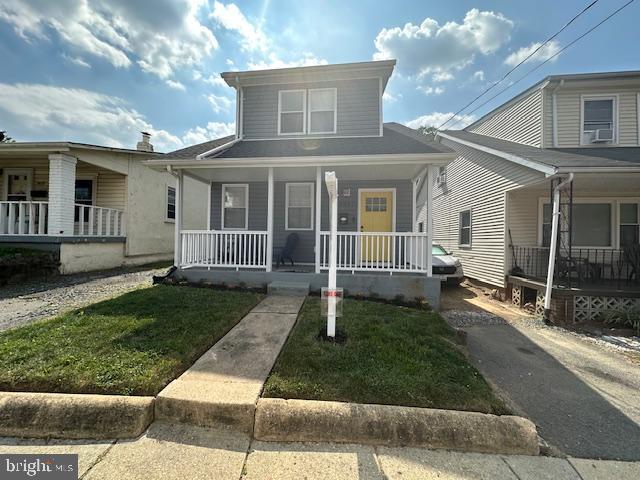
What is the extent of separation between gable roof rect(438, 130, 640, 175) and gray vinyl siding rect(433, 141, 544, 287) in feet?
1.28

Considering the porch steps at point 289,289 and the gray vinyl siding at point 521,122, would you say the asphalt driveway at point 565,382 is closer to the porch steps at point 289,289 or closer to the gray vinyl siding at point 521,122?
the porch steps at point 289,289

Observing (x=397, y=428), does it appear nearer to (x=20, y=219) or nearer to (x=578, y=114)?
A: (x=578, y=114)

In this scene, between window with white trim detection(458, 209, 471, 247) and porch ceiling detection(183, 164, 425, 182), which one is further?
window with white trim detection(458, 209, 471, 247)

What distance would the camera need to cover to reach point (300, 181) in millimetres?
8469

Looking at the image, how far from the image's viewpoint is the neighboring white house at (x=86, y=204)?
823 cm

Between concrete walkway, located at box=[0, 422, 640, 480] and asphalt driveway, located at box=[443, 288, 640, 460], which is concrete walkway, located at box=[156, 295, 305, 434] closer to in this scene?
concrete walkway, located at box=[0, 422, 640, 480]

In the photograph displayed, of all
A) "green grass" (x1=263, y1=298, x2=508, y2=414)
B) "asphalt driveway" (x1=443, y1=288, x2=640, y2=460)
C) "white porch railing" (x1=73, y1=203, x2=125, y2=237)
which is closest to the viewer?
"asphalt driveway" (x1=443, y1=288, x2=640, y2=460)

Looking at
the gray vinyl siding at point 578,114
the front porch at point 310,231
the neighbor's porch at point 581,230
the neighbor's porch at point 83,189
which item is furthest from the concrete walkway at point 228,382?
the gray vinyl siding at point 578,114

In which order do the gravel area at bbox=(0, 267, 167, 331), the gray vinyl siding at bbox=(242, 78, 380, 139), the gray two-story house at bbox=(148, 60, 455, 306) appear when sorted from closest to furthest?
the gravel area at bbox=(0, 267, 167, 331), the gray two-story house at bbox=(148, 60, 455, 306), the gray vinyl siding at bbox=(242, 78, 380, 139)

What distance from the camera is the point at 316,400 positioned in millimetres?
2488

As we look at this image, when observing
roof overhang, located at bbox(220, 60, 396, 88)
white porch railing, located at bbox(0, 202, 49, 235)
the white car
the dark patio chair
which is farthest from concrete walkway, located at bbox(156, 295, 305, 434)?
white porch railing, located at bbox(0, 202, 49, 235)

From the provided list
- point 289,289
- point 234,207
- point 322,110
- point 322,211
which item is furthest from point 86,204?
point 289,289

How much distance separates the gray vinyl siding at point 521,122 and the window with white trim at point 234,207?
9445mm

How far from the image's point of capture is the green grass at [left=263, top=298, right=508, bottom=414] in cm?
256
